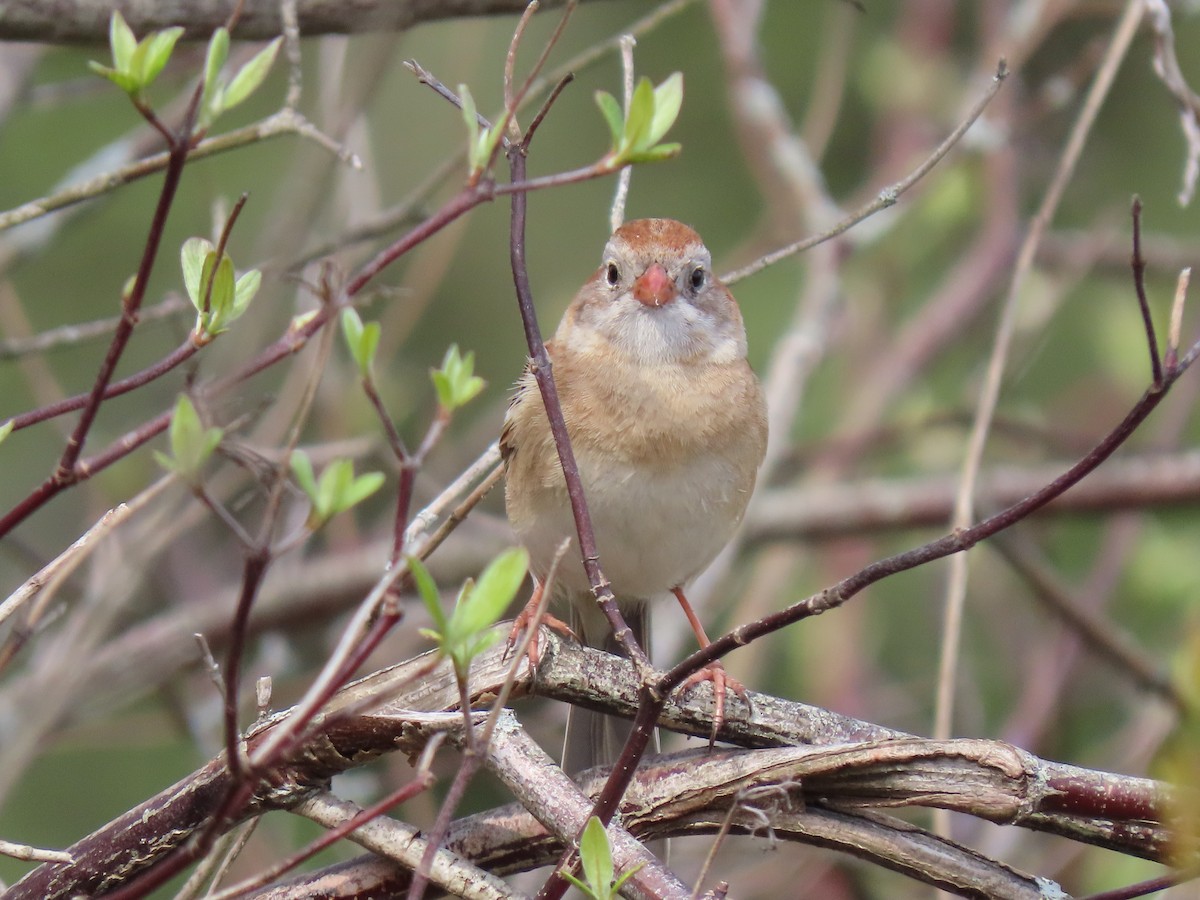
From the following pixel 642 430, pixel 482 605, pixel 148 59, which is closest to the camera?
pixel 482 605

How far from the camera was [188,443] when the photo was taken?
47.3 inches

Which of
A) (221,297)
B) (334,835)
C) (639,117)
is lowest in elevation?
(334,835)

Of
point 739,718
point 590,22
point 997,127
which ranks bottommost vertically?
point 739,718

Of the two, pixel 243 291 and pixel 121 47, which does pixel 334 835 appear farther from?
pixel 121 47

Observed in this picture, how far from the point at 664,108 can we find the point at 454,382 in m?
0.42

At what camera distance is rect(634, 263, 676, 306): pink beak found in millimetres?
2986

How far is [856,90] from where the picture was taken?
633cm

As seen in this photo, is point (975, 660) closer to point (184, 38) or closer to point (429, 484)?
point (429, 484)

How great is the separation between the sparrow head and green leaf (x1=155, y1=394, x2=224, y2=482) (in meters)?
1.77

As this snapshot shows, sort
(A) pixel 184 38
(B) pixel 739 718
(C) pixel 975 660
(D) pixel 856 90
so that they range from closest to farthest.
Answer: (B) pixel 739 718 < (A) pixel 184 38 < (C) pixel 975 660 < (D) pixel 856 90

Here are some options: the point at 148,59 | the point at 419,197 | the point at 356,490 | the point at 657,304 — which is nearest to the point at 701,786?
the point at 356,490

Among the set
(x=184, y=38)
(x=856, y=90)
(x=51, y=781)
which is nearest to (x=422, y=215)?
(x=184, y=38)

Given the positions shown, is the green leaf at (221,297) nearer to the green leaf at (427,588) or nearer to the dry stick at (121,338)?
the dry stick at (121,338)

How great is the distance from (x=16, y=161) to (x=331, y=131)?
10.1 ft
